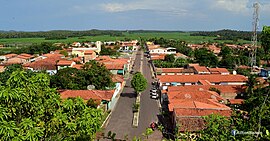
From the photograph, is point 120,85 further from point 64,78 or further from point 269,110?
point 269,110

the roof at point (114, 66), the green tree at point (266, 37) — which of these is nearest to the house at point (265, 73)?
the green tree at point (266, 37)

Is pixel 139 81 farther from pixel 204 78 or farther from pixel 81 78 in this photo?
pixel 204 78

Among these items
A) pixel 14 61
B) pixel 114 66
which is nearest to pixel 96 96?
pixel 114 66

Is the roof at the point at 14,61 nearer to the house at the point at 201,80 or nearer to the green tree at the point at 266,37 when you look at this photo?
the house at the point at 201,80

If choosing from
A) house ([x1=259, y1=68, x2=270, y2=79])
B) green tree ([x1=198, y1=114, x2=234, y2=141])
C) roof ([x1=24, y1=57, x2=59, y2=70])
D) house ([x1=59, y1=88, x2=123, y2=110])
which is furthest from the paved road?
roof ([x1=24, y1=57, x2=59, y2=70])

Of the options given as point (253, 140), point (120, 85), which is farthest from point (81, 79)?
point (253, 140)

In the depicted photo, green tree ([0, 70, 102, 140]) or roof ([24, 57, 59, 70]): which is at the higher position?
green tree ([0, 70, 102, 140])

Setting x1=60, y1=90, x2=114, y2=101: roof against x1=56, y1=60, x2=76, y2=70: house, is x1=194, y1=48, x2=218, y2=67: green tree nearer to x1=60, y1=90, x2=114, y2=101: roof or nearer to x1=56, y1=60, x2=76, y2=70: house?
x1=56, y1=60, x2=76, y2=70: house
